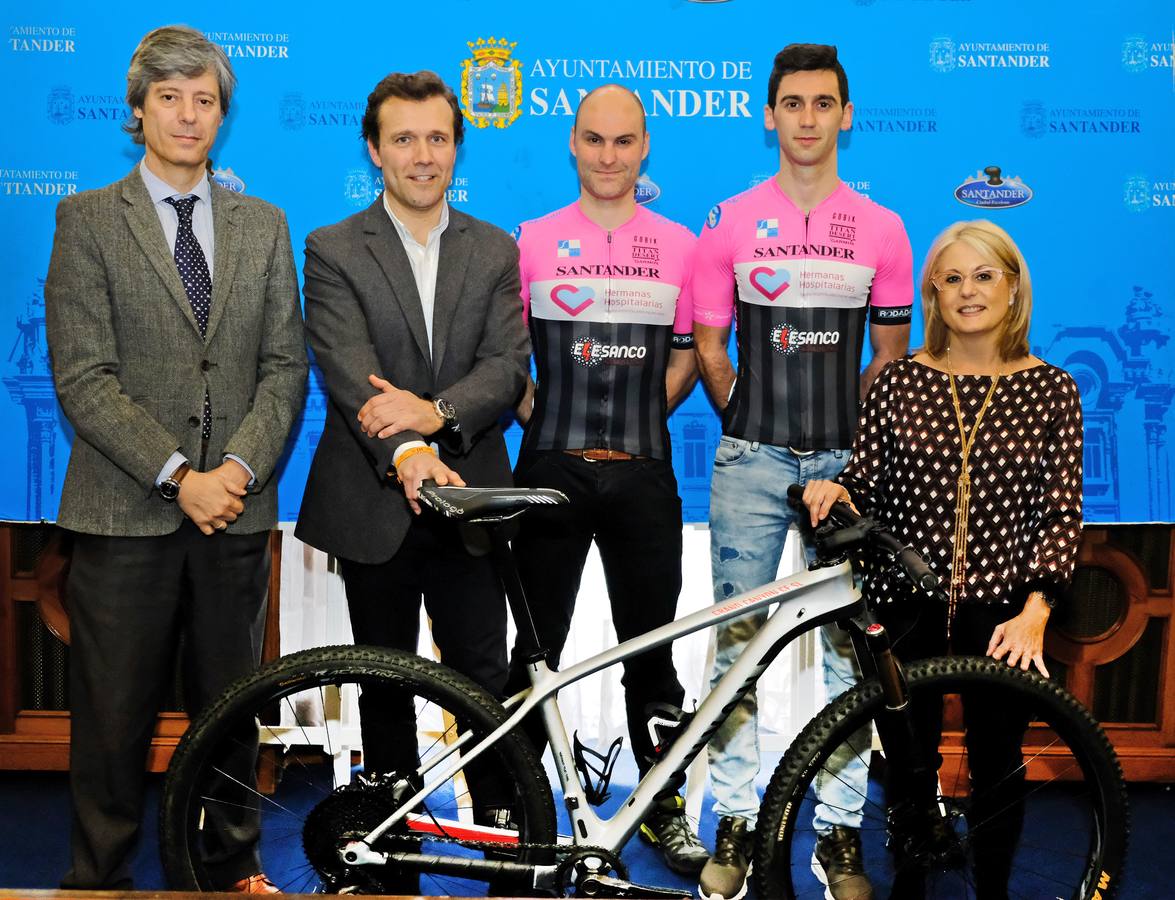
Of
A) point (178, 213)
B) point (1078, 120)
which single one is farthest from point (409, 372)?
point (1078, 120)

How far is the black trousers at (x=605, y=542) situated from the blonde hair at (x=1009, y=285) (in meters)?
0.78

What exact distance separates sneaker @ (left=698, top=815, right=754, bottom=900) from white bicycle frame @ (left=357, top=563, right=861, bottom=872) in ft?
1.93

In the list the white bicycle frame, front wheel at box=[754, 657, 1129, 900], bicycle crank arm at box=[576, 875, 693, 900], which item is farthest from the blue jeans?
bicycle crank arm at box=[576, 875, 693, 900]

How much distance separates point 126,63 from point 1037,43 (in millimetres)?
2539

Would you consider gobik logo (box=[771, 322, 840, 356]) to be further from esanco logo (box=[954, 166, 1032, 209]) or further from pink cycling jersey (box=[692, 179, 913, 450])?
esanco logo (box=[954, 166, 1032, 209])

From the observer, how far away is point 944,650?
98.1 inches

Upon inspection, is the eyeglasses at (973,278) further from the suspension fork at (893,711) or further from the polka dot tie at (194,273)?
the polka dot tie at (194,273)

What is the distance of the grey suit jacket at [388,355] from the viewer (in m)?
2.63

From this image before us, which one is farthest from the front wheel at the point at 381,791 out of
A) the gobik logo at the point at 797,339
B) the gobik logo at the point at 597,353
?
the gobik logo at the point at 797,339

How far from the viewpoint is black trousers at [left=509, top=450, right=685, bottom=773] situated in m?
2.97

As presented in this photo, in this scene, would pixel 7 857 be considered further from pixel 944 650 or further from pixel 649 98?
pixel 649 98

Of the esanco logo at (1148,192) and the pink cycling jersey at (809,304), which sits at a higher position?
the esanco logo at (1148,192)

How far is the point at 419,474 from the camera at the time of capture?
239 centimetres

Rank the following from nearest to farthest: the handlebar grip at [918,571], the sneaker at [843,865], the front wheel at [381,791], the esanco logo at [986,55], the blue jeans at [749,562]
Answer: the handlebar grip at [918,571]
the front wheel at [381,791]
the sneaker at [843,865]
the blue jeans at [749,562]
the esanco logo at [986,55]
